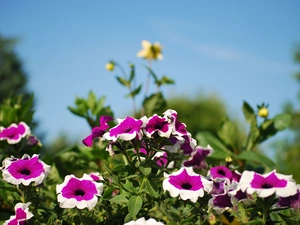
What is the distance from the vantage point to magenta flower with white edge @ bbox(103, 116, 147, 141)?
4.71ft

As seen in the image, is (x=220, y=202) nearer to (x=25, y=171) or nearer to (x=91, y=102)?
(x=25, y=171)

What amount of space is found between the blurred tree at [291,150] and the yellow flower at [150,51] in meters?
3.07

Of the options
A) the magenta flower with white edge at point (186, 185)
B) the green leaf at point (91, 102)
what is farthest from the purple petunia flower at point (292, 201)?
the green leaf at point (91, 102)

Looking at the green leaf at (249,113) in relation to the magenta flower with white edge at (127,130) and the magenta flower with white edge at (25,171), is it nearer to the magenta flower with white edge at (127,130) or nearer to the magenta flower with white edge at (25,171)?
the magenta flower with white edge at (127,130)

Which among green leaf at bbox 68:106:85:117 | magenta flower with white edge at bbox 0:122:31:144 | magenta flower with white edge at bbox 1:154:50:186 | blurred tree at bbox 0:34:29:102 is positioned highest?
magenta flower with white edge at bbox 1:154:50:186

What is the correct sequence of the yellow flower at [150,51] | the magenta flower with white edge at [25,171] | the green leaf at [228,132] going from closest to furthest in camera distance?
1. the magenta flower with white edge at [25,171]
2. the green leaf at [228,132]
3. the yellow flower at [150,51]

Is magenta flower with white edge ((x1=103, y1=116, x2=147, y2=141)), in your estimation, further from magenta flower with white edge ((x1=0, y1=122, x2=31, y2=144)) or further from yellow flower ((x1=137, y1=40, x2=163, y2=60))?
yellow flower ((x1=137, y1=40, x2=163, y2=60))

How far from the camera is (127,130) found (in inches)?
58.0

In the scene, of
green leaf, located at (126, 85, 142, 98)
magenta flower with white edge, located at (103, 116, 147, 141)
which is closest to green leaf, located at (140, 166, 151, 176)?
magenta flower with white edge, located at (103, 116, 147, 141)

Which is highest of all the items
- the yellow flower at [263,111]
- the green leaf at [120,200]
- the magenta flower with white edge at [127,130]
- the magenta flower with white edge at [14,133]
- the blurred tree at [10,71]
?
the magenta flower with white edge at [127,130]

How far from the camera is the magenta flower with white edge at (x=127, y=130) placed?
143 cm

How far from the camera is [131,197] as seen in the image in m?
1.44

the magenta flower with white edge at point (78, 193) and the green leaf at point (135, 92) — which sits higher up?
the magenta flower with white edge at point (78, 193)

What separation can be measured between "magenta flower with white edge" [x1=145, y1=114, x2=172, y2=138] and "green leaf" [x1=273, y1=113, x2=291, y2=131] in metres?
1.21
